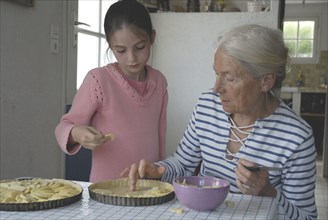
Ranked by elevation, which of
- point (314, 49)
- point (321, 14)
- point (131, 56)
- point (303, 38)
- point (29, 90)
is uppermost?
point (321, 14)

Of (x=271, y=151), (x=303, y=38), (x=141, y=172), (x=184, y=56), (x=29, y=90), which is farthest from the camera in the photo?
(x=303, y=38)

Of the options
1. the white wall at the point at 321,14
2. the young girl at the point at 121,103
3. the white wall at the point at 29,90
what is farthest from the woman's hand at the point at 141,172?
the white wall at the point at 321,14

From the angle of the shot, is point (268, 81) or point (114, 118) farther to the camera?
point (114, 118)

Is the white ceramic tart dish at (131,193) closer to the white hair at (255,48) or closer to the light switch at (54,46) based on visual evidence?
Answer: the white hair at (255,48)

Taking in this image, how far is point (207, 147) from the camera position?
4.26 ft

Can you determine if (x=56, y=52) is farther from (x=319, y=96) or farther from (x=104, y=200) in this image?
(x=319, y=96)

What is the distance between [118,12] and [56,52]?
82 cm

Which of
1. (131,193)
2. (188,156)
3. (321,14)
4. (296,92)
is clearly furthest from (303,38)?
(131,193)

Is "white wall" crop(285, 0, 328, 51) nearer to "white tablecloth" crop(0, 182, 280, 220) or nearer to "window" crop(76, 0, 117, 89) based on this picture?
"window" crop(76, 0, 117, 89)

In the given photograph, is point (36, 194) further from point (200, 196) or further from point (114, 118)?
point (114, 118)

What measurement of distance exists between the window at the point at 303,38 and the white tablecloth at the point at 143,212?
6917mm

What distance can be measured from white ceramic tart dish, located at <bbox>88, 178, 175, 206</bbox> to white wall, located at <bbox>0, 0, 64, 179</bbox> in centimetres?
87

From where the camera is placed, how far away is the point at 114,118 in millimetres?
1365

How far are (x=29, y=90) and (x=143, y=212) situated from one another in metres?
1.22
